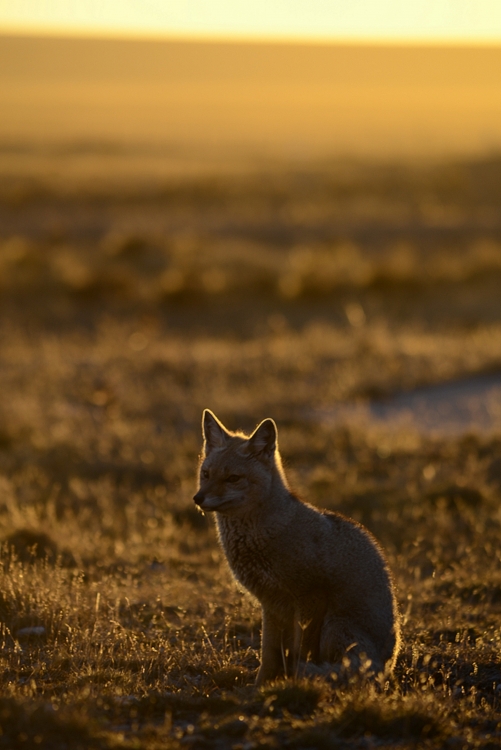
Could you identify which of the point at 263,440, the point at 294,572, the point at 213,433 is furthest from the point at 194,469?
the point at 294,572

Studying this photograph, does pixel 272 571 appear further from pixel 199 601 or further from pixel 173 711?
pixel 199 601

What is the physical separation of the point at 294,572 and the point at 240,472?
0.62 meters

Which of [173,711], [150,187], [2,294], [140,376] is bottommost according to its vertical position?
[173,711]

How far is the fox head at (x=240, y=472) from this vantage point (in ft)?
18.3

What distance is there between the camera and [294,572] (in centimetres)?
557

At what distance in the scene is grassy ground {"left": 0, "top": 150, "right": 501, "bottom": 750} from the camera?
5.21 metres

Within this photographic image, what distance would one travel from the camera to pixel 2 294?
25.1 meters

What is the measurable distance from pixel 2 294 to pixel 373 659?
21.0 metres

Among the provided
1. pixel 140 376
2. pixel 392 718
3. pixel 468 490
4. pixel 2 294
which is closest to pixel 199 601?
pixel 392 718

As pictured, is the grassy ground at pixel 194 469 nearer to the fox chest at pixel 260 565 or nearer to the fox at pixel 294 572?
the fox at pixel 294 572

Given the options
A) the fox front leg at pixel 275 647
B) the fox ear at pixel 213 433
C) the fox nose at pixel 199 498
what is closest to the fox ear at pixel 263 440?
the fox ear at pixel 213 433

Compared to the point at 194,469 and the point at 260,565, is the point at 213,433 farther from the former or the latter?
the point at 194,469

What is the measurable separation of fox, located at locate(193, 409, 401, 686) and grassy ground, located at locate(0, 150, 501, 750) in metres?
0.27

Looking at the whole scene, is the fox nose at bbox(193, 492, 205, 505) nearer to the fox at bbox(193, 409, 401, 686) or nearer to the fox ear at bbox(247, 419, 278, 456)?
the fox at bbox(193, 409, 401, 686)
